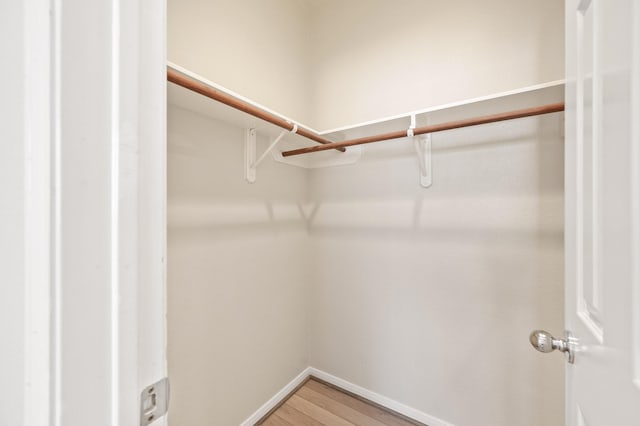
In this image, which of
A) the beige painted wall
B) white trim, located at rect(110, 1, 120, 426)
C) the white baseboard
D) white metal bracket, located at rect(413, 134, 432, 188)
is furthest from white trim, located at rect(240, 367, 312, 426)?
the beige painted wall

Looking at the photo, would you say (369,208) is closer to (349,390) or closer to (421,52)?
(421,52)

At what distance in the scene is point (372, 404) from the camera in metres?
1.50

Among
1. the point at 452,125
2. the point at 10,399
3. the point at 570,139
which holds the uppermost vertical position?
the point at 452,125

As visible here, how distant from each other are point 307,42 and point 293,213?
1.27 metres

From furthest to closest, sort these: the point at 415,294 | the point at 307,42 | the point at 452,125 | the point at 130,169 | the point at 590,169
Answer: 1. the point at 307,42
2. the point at 415,294
3. the point at 452,125
4. the point at 590,169
5. the point at 130,169

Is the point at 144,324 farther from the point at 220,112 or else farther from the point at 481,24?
the point at 481,24

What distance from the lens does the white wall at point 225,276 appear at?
1.04 meters

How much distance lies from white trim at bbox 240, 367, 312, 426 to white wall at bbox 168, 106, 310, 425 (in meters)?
0.03

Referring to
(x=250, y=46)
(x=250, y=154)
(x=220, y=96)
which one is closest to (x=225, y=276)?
(x=250, y=154)

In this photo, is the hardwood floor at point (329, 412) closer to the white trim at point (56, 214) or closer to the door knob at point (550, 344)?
the door knob at point (550, 344)

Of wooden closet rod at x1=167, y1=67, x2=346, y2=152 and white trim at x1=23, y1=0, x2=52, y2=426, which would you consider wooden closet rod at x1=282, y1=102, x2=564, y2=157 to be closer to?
wooden closet rod at x1=167, y1=67, x2=346, y2=152

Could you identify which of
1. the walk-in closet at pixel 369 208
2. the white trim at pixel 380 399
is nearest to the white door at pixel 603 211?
the walk-in closet at pixel 369 208

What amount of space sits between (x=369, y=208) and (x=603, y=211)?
1.15 meters

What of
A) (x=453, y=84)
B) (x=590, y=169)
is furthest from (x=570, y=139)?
(x=453, y=84)
